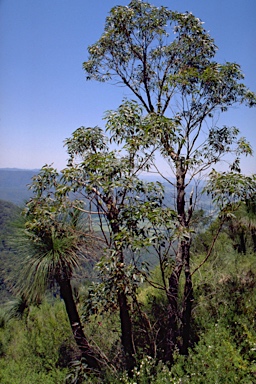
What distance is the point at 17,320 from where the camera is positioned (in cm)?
538

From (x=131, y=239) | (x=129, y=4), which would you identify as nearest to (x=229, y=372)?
(x=131, y=239)

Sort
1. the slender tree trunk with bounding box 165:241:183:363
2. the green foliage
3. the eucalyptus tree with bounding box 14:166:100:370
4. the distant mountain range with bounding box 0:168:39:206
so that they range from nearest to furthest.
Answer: the distant mountain range with bounding box 0:168:39:206 → the eucalyptus tree with bounding box 14:166:100:370 → the slender tree trunk with bounding box 165:241:183:363 → the green foliage

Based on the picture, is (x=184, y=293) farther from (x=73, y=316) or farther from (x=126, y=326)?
(x=73, y=316)

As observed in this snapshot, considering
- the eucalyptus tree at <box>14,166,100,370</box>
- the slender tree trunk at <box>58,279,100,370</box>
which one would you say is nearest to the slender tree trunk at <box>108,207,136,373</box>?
the eucalyptus tree at <box>14,166,100,370</box>

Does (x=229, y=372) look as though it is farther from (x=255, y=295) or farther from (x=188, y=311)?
(x=255, y=295)

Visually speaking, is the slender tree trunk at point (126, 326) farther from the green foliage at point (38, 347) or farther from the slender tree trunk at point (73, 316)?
the green foliage at point (38, 347)

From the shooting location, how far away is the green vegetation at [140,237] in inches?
96.2

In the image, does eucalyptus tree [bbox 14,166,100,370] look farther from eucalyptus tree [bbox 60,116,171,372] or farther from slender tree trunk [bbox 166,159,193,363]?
slender tree trunk [bbox 166,159,193,363]

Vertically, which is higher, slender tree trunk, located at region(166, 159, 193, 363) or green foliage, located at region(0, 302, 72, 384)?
slender tree trunk, located at region(166, 159, 193, 363)

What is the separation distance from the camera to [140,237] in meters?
2.22

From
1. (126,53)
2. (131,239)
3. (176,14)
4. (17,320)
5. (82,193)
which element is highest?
(176,14)

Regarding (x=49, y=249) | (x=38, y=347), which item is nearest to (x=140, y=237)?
(x=49, y=249)

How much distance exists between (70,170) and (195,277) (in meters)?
3.11

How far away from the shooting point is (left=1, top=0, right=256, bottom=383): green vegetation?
2443 millimetres
